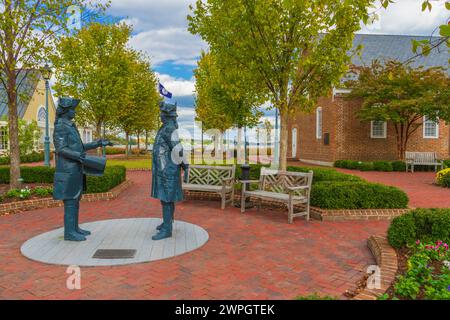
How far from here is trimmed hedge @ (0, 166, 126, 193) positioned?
10.1m

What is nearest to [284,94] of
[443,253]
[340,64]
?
[340,64]

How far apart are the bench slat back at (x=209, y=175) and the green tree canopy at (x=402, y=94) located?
43.8ft

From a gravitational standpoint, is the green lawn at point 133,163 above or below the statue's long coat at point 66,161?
below

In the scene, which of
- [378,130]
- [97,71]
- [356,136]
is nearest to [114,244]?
[97,71]

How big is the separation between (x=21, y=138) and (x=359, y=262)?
25354 mm

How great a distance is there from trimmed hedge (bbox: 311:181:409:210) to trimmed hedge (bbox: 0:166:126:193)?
6.14m

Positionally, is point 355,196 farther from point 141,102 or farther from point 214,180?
point 141,102

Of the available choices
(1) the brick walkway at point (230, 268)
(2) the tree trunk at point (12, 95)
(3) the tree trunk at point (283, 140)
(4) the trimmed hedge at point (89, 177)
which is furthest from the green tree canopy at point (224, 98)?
(2) the tree trunk at point (12, 95)

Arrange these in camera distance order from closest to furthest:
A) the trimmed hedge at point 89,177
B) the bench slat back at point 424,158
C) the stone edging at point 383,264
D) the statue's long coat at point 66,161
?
1. the stone edging at point 383,264
2. the statue's long coat at point 66,161
3. the trimmed hedge at point 89,177
4. the bench slat back at point 424,158

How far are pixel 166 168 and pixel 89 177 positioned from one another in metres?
5.21

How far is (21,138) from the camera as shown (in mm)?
24125

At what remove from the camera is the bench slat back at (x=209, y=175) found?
9.68m

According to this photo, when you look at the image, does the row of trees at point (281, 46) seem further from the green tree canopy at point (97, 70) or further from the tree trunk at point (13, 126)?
the green tree canopy at point (97, 70)

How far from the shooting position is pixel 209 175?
32.4ft
